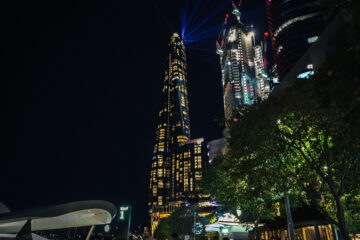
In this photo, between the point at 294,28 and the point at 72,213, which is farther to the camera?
the point at 294,28

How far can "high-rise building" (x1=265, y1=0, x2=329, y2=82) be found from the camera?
98.2m

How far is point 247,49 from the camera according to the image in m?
163

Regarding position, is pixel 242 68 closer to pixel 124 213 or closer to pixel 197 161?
pixel 197 161

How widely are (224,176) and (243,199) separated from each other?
11.4 feet

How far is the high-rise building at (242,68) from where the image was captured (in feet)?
475

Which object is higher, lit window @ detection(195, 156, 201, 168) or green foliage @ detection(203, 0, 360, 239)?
lit window @ detection(195, 156, 201, 168)

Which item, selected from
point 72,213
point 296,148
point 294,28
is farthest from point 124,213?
point 294,28

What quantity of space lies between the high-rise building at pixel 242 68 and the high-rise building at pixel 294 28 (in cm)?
3369

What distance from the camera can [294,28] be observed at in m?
102

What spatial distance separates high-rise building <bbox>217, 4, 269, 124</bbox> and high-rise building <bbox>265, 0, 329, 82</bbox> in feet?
111

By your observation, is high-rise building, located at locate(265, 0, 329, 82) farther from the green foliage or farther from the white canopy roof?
the white canopy roof

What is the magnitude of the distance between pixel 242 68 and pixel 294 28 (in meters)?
50.0

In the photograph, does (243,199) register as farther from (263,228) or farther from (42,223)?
(42,223)

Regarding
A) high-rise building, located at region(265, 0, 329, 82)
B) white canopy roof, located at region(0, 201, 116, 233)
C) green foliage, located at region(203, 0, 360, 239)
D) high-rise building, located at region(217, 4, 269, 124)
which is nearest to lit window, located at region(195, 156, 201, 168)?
high-rise building, located at region(217, 4, 269, 124)
